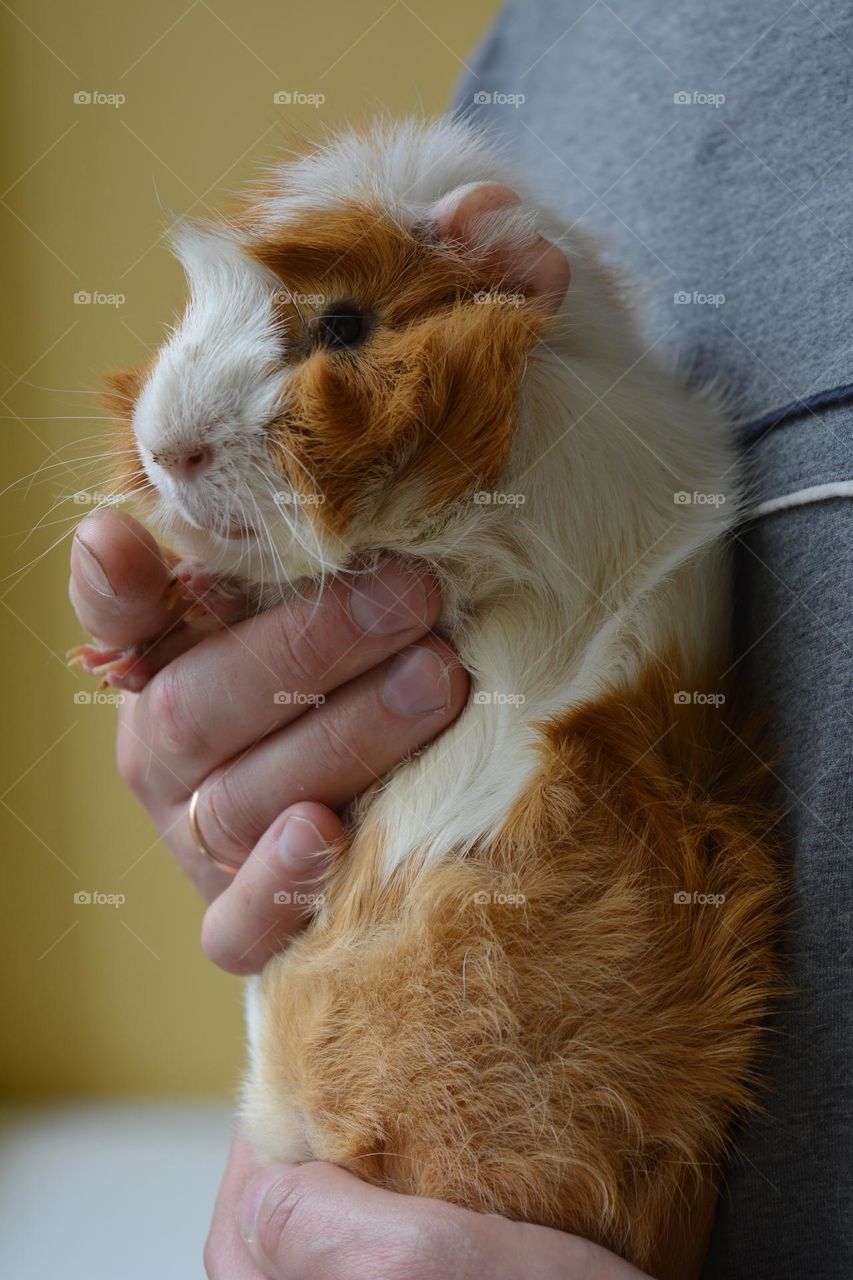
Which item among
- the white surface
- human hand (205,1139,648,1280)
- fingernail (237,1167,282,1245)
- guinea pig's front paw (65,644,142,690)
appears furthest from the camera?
the white surface

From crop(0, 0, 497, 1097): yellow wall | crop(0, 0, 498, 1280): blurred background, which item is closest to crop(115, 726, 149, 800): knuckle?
crop(0, 0, 498, 1280): blurred background

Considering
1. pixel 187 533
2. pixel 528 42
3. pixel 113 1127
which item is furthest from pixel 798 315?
pixel 113 1127

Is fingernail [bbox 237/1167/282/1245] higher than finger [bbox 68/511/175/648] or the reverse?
the reverse

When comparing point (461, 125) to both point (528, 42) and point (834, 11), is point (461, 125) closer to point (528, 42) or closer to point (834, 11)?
point (834, 11)

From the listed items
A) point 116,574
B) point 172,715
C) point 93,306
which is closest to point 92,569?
point 116,574

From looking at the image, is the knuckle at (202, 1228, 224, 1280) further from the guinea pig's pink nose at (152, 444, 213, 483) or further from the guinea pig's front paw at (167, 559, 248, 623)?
the guinea pig's pink nose at (152, 444, 213, 483)

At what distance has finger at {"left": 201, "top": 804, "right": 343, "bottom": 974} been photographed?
72 cm

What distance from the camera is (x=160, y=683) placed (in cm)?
82

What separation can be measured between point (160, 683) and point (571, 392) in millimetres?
428

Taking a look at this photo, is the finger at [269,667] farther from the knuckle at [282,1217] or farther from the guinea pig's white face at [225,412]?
the knuckle at [282,1217]

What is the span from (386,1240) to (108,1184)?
117 centimetres

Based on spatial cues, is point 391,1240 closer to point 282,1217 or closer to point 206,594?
point 282,1217

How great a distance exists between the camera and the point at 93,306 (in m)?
1.41

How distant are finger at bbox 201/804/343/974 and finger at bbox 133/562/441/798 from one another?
0.32 feet
